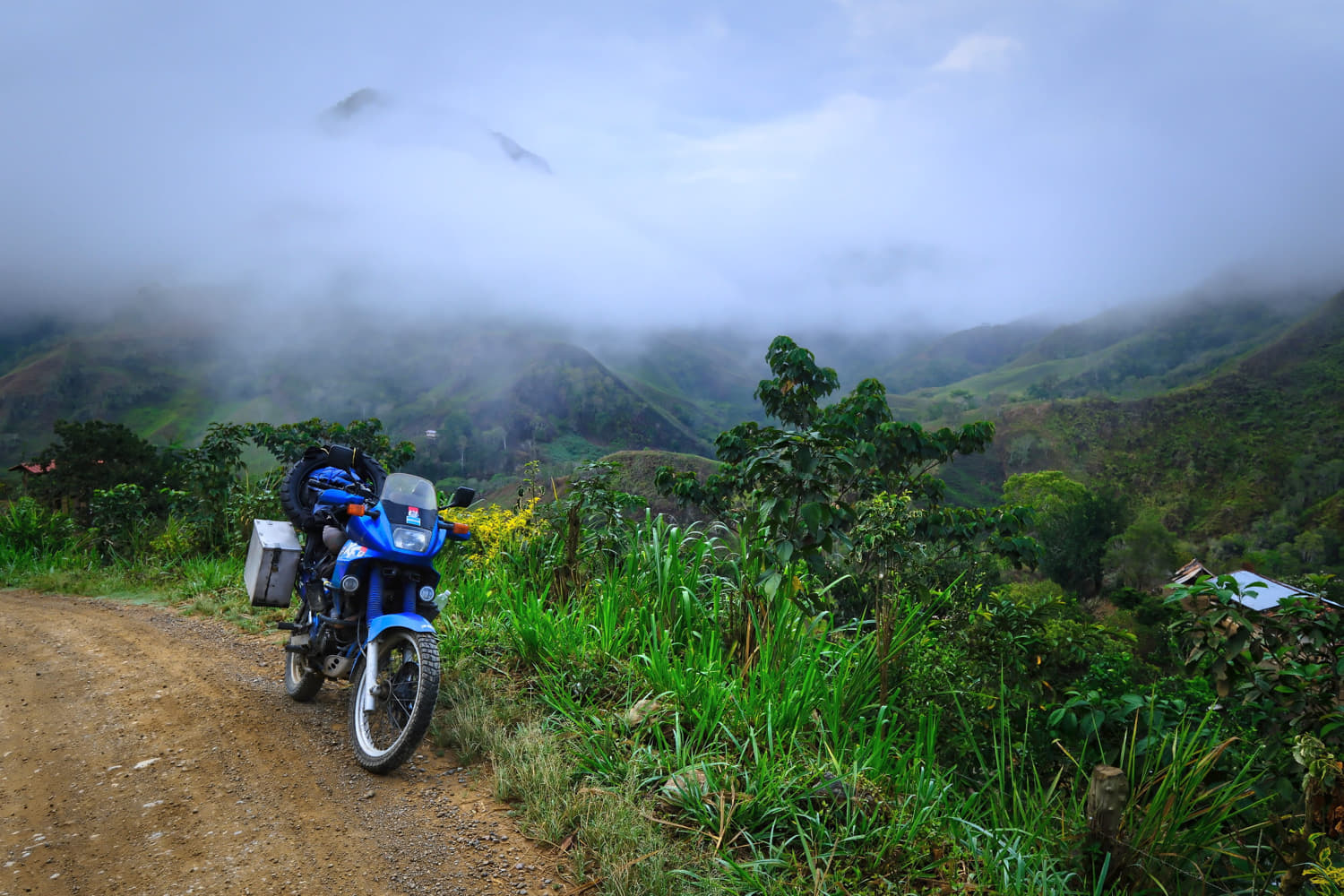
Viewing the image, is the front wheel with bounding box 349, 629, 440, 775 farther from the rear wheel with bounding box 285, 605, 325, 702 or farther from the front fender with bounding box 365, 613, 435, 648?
the rear wheel with bounding box 285, 605, 325, 702

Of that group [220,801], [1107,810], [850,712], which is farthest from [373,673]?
[1107,810]

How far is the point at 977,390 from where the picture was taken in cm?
16988

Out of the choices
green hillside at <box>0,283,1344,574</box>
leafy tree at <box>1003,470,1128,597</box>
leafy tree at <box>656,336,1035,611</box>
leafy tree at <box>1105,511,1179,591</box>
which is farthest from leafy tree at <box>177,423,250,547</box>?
leafy tree at <box>1105,511,1179,591</box>

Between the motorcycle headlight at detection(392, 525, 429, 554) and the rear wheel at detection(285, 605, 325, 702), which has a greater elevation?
the motorcycle headlight at detection(392, 525, 429, 554)

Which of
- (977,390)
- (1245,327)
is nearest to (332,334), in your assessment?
(977,390)

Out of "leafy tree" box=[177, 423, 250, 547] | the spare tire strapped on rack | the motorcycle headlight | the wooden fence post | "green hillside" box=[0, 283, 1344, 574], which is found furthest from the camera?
"green hillside" box=[0, 283, 1344, 574]

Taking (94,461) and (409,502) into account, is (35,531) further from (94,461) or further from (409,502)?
(94,461)

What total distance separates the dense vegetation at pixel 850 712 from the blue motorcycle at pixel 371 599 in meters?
0.38

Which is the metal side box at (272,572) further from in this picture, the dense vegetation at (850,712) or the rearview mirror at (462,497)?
the rearview mirror at (462,497)

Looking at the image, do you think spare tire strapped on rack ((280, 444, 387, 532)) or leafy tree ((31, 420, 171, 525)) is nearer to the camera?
spare tire strapped on rack ((280, 444, 387, 532))

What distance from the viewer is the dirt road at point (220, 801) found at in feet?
8.37

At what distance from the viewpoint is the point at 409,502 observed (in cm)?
371

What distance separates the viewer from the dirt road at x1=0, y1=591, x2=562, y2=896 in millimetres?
2551

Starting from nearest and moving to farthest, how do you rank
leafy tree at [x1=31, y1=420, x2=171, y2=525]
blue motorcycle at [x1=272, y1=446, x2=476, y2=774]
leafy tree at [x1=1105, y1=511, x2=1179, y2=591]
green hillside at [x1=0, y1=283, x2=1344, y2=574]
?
blue motorcycle at [x1=272, y1=446, x2=476, y2=774]
leafy tree at [x1=31, y1=420, x2=171, y2=525]
leafy tree at [x1=1105, y1=511, x2=1179, y2=591]
green hillside at [x1=0, y1=283, x2=1344, y2=574]
